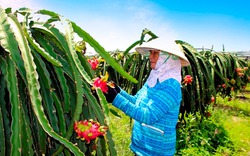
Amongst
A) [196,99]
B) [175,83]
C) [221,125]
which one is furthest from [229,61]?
[175,83]

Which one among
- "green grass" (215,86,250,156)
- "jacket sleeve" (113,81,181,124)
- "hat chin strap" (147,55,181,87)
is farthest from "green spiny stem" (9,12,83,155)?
"green grass" (215,86,250,156)

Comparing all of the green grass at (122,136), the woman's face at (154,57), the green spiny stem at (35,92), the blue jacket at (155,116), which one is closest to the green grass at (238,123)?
the green grass at (122,136)

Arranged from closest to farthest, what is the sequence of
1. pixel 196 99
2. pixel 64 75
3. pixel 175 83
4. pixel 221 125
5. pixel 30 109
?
pixel 30 109, pixel 64 75, pixel 175 83, pixel 196 99, pixel 221 125

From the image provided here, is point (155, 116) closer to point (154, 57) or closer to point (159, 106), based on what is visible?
point (159, 106)

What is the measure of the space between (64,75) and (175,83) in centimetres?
84

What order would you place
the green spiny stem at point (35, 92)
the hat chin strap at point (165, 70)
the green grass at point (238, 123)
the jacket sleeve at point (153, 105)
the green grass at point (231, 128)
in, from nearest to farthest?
the green spiny stem at point (35, 92) < the jacket sleeve at point (153, 105) < the hat chin strap at point (165, 70) < the green grass at point (231, 128) < the green grass at point (238, 123)

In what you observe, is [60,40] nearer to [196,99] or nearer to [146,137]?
[146,137]

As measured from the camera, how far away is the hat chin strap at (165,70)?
1761 millimetres

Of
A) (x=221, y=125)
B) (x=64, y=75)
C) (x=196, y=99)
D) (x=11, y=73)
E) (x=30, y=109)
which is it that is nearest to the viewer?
(x=11, y=73)

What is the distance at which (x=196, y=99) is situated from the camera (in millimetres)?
3744

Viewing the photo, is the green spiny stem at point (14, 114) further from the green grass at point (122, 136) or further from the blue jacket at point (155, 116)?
the green grass at point (122, 136)

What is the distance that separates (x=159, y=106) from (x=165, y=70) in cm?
24

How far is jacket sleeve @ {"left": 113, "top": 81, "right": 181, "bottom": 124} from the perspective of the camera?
161cm

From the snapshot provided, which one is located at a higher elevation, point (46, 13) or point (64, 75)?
point (46, 13)
